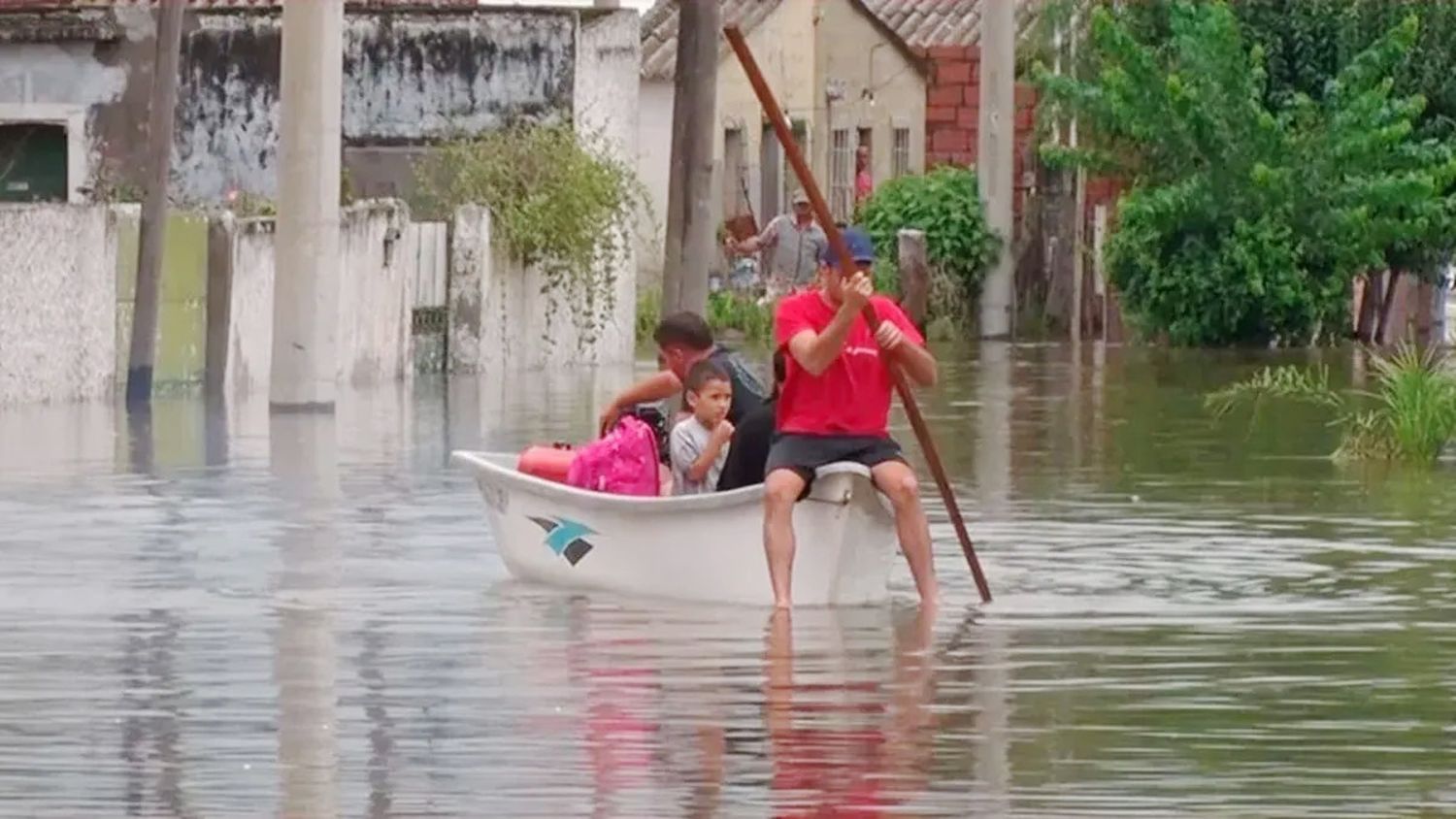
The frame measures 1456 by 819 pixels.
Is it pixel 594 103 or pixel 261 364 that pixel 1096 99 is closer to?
pixel 594 103

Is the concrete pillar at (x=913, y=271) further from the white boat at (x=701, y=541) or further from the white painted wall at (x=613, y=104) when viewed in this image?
the white boat at (x=701, y=541)

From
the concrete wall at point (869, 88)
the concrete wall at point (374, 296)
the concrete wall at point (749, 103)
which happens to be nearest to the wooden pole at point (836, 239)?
the concrete wall at point (374, 296)

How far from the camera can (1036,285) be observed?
1854 inches

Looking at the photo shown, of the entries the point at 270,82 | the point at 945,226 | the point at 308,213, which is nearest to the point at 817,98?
the point at 945,226

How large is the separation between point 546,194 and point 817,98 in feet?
63.2

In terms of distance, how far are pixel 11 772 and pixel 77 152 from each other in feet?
91.8

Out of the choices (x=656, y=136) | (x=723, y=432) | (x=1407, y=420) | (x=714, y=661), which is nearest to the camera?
(x=714, y=661)

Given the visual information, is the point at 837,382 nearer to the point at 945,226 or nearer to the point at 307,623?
the point at 307,623

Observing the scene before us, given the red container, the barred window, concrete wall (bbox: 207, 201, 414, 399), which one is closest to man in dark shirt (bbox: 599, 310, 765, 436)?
the red container

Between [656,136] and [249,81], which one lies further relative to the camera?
[656,136]

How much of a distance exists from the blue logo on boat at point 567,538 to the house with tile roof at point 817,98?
3450 cm

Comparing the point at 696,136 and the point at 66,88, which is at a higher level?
the point at 66,88

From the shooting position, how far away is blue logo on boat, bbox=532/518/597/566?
1644 cm

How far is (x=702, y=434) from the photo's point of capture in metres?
16.3
